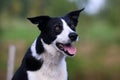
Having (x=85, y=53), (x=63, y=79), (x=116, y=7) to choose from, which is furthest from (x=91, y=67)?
(x=63, y=79)

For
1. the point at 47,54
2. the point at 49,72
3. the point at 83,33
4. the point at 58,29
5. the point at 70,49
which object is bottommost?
the point at 83,33

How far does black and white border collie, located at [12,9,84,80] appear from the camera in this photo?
→ 8.90m

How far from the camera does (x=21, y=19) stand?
27.5m

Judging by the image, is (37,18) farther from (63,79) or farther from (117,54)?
(117,54)

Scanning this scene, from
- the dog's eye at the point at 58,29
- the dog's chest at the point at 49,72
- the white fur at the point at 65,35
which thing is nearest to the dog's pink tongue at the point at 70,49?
the white fur at the point at 65,35

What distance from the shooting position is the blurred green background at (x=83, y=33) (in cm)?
2422

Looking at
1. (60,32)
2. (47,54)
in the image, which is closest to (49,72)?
(47,54)

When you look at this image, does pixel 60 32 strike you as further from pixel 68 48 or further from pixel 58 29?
pixel 68 48

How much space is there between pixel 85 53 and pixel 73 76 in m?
2.42

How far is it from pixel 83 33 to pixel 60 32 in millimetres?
19582

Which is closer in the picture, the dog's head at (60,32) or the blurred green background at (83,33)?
the dog's head at (60,32)

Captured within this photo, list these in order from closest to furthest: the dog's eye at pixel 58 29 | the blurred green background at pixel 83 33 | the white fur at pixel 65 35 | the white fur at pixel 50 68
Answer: the white fur at pixel 65 35, the dog's eye at pixel 58 29, the white fur at pixel 50 68, the blurred green background at pixel 83 33

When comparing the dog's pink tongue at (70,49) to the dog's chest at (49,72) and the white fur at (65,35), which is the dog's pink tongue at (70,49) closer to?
the white fur at (65,35)

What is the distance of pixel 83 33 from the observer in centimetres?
2834
